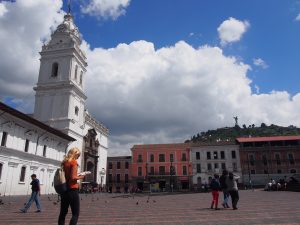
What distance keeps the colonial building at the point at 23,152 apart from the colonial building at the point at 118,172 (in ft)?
113

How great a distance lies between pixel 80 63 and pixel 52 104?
9439 millimetres

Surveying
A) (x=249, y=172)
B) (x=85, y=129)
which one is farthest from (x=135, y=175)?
(x=249, y=172)

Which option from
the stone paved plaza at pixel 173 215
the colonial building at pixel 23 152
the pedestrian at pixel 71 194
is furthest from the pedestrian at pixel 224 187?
the colonial building at pixel 23 152

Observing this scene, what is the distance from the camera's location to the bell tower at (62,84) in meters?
43.0

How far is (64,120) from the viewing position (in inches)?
1660

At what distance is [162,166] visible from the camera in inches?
2354

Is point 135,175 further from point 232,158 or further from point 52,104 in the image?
point 52,104

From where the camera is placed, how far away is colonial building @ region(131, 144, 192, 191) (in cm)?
5838

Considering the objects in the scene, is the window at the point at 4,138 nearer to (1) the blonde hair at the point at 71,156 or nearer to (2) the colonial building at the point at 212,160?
(1) the blonde hair at the point at 71,156

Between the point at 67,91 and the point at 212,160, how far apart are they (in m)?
32.8

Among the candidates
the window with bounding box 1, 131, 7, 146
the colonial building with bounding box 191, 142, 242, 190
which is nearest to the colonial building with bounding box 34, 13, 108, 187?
the window with bounding box 1, 131, 7, 146

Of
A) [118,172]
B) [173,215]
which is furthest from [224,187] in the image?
[118,172]

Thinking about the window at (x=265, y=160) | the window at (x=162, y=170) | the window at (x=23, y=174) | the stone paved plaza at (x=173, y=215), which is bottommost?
the stone paved plaza at (x=173, y=215)

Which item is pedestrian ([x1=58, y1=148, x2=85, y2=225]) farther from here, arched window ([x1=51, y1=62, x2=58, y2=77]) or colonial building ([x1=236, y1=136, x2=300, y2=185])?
colonial building ([x1=236, y1=136, x2=300, y2=185])
